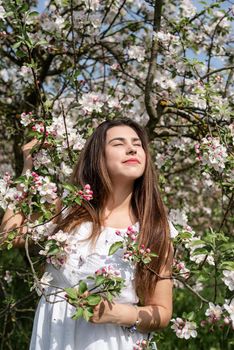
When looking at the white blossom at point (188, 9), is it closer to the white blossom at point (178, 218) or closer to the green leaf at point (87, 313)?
the white blossom at point (178, 218)

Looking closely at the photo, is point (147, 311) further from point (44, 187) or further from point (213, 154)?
point (213, 154)

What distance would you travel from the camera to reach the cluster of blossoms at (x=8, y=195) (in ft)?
6.12

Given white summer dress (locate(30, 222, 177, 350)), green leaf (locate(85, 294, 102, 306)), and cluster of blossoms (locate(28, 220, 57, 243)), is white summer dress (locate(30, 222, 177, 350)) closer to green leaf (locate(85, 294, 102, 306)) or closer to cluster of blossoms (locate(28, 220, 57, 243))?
cluster of blossoms (locate(28, 220, 57, 243))

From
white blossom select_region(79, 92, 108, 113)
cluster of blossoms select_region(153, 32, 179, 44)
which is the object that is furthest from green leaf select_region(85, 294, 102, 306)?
cluster of blossoms select_region(153, 32, 179, 44)

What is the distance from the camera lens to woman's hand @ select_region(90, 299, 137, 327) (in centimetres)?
174

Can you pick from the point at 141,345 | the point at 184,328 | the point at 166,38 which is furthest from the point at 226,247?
the point at 166,38

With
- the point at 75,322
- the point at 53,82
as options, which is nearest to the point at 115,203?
the point at 75,322

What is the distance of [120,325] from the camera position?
6.05 ft

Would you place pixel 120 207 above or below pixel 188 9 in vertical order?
below

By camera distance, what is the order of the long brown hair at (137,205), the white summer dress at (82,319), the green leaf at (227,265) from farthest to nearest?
the long brown hair at (137,205) → the white summer dress at (82,319) → the green leaf at (227,265)

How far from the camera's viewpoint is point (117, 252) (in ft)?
6.33

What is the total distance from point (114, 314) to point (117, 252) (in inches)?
9.6

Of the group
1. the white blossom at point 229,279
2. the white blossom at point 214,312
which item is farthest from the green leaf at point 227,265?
the white blossom at point 214,312

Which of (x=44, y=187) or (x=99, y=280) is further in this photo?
(x=44, y=187)
